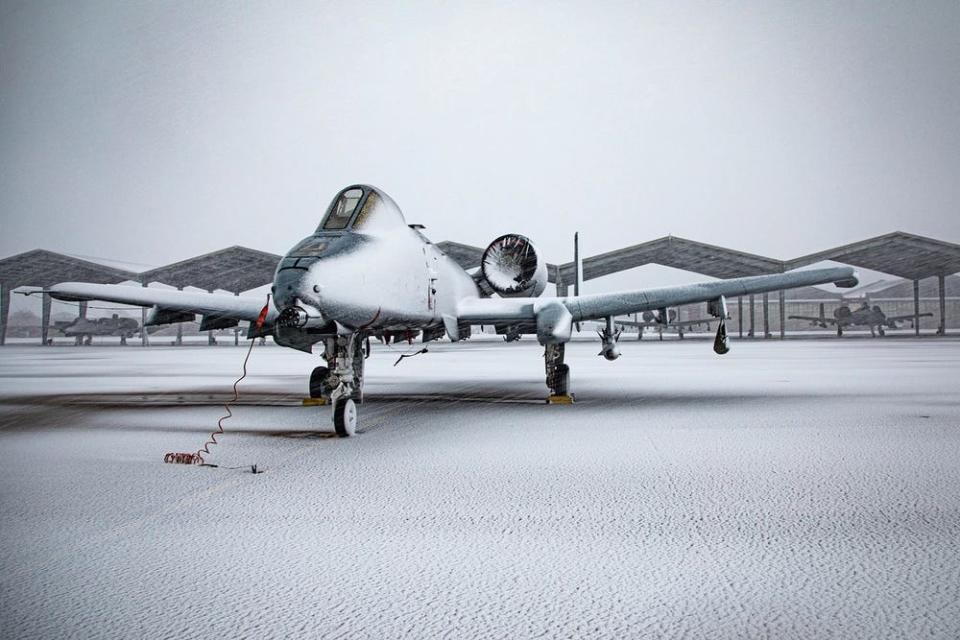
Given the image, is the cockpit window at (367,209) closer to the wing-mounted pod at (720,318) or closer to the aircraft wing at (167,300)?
the aircraft wing at (167,300)

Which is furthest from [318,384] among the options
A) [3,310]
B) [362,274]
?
[3,310]

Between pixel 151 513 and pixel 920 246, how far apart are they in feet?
145

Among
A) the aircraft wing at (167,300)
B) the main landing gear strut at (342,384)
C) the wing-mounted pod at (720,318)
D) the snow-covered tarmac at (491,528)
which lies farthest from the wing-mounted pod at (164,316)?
the wing-mounted pod at (720,318)

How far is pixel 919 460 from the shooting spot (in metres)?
6.02

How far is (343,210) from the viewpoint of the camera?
9.08 metres

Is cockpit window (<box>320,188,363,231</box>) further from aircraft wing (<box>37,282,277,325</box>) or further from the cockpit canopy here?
aircraft wing (<box>37,282,277,325</box>)

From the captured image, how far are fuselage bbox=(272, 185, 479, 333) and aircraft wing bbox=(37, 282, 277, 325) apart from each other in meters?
2.89

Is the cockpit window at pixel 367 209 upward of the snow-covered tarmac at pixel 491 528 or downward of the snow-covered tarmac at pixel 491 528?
upward

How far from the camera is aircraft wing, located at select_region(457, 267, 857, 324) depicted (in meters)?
11.3

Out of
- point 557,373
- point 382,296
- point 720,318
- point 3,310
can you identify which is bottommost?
point 557,373

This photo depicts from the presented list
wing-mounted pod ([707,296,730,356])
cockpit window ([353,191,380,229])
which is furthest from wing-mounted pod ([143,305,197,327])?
wing-mounted pod ([707,296,730,356])

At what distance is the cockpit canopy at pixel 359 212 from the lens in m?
8.89

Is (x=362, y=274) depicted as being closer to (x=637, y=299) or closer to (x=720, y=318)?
(x=637, y=299)

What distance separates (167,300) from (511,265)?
20.7 ft
